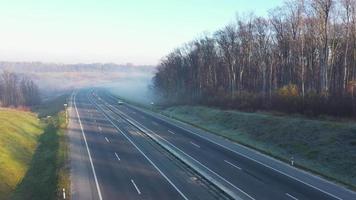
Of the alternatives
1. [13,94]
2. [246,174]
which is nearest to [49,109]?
[13,94]

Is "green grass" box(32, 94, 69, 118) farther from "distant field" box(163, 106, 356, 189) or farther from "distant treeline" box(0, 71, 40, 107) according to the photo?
"distant field" box(163, 106, 356, 189)

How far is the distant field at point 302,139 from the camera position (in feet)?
114

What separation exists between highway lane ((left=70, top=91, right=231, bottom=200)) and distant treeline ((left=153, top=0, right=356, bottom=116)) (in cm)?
1880

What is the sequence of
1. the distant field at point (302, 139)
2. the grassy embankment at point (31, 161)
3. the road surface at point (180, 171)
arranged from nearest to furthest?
1. the road surface at point (180, 171)
2. the grassy embankment at point (31, 161)
3. the distant field at point (302, 139)

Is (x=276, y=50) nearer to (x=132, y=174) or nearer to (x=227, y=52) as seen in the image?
(x=227, y=52)

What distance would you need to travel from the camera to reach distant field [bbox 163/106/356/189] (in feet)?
114

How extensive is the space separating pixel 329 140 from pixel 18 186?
84.5 feet

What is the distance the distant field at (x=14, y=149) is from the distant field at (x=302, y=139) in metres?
22.1

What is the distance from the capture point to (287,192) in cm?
2833

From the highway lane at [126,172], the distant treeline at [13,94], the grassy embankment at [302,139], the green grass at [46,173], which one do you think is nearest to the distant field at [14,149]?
the green grass at [46,173]

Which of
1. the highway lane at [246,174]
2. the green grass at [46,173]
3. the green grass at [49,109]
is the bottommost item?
the green grass at [49,109]

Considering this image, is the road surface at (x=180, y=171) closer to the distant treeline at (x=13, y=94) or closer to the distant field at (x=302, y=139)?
the distant field at (x=302, y=139)

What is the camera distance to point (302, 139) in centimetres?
4256

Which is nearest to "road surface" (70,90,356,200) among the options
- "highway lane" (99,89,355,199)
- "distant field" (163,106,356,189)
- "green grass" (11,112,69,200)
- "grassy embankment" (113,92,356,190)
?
"highway lane" (99,89,355,199)
